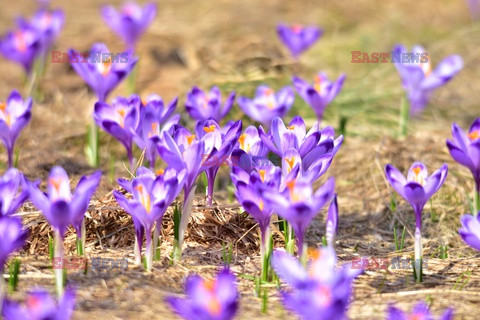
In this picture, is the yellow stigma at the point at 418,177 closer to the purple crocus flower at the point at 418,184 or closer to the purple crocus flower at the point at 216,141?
the purple crocus flower at the point at 418,184

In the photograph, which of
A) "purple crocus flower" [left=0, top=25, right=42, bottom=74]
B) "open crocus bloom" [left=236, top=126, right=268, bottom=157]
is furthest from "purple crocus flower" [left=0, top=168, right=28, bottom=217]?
"purple crocus flower" [left=0, top=25, right=42, bottom=74]

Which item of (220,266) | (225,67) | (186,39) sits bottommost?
(220,266)

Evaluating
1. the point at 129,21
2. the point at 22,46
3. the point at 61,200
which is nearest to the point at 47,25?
the point at 22,46

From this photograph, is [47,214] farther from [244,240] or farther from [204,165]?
[244,240]

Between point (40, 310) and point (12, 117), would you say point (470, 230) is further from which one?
point (12, 117)

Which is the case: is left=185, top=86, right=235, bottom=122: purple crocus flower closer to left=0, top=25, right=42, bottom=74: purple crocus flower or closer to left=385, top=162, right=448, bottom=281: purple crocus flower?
left=385, top=162, right=448, bottom=281: purple crocus flower

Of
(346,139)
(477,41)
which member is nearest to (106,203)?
(346,139)
